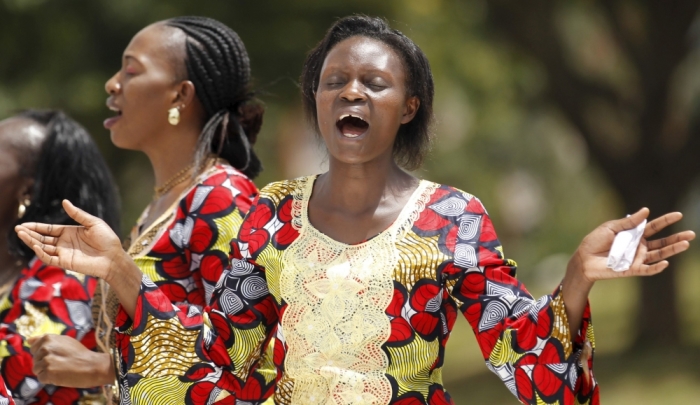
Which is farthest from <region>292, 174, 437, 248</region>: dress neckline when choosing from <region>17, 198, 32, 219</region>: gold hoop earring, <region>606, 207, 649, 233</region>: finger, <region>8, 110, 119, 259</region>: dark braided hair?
<region>17, 198, 32, 219</region>: gold hoop earring

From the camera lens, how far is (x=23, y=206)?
4387 millimetres

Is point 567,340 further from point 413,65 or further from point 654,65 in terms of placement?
point 654,65

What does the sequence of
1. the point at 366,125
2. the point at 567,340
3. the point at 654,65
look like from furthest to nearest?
the point at 654,65, the point at 366,125, the point at 567,340

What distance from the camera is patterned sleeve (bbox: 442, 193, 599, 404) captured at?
2.90 meters

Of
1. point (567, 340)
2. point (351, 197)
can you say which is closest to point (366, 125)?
point (351, 197)

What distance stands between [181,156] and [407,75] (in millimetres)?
1233

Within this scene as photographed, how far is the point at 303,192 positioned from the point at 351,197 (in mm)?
180

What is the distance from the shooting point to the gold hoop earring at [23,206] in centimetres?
438

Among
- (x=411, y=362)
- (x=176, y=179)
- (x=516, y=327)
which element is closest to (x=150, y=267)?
(x=176, y=179)

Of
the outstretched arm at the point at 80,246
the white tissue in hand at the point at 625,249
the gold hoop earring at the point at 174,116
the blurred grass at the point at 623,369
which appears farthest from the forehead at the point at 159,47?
the blurred grass at the point at 623,369

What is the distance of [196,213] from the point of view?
12.2ft

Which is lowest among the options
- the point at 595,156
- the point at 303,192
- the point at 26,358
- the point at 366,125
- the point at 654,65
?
the point at 26,358

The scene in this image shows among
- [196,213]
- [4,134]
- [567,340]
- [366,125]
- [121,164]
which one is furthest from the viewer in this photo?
[121,164]

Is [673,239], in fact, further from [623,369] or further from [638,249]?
[623,369]
